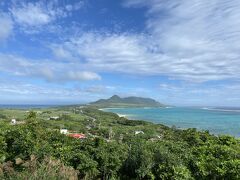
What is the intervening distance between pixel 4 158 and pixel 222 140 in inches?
415

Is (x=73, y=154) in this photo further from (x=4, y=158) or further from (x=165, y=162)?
(x=165, y=162)

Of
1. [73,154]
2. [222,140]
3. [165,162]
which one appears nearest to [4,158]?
[73,154]

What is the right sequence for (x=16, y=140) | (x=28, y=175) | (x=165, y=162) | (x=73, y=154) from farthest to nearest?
(x=16, y=140) < (x=73, y=154) < (x=165, y=162) < (x=28, y=175)

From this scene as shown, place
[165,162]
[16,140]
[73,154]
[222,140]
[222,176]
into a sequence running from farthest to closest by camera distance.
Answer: [222,140], [16,140], [73,154], [165,162], [222,176]

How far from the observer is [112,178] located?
35.0 feet

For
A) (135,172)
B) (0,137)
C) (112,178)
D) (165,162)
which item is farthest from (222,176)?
(0,137)

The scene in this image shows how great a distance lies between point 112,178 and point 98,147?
1444 millimetres

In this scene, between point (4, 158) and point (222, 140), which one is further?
point (222, 140)

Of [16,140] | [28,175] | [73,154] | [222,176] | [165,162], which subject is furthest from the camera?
[16,140]

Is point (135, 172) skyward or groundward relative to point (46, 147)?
groundward

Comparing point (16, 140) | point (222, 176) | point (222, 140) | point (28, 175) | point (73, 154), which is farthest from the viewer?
point (222, 140)

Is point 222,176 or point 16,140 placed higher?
point 16,140

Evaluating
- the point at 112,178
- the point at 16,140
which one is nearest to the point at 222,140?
the point at 112,178

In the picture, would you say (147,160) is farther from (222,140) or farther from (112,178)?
(222,140)
